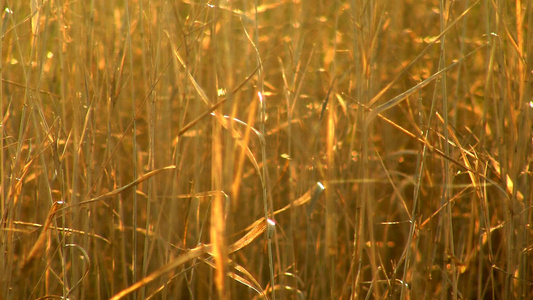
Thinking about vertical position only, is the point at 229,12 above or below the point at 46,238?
above

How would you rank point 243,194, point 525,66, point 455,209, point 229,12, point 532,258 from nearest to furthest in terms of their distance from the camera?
point 229,12 → point 525,66 → point 532,258 → point 243,194 → point 455,209

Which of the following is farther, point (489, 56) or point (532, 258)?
point (532, 258)

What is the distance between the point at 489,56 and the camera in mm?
847

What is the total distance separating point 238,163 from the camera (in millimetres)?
896

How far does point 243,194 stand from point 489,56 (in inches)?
22.1

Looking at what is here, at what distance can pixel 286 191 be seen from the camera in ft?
4.37

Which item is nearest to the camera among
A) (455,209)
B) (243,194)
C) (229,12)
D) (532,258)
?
(229,12)

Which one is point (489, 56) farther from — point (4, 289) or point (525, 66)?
point (4, 289)

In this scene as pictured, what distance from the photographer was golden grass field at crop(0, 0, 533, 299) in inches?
29.1

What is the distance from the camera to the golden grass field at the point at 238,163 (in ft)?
2.43

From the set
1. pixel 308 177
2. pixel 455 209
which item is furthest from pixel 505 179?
pixel 455 209

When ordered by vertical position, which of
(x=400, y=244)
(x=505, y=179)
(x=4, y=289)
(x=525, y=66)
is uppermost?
(x=525, y=66)

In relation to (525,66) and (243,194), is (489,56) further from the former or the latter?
(243,194)

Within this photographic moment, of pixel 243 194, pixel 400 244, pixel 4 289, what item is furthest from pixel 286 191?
pixel 4 289
